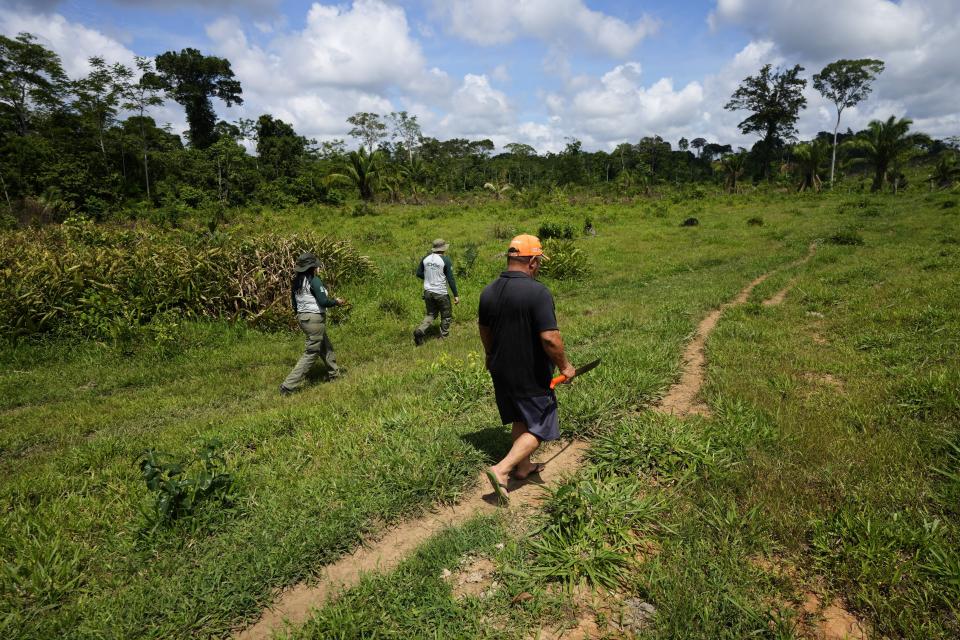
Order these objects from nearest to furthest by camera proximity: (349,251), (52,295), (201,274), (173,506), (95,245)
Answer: (173,506)
(52,295)
(201,274)
(95,245)
(349,251)

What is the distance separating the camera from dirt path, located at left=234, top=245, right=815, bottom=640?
8.74ft

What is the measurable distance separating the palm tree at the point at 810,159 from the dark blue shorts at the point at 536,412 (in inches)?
1582

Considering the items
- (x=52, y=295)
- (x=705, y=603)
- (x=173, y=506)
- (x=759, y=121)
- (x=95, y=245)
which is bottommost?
(x=705, y=603)

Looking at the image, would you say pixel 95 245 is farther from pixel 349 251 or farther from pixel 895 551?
pixel 895 551

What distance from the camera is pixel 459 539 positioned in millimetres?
3010

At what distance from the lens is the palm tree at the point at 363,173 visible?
1342 inches

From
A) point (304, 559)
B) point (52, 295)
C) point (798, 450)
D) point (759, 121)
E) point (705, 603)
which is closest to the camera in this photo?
point (705, 603)

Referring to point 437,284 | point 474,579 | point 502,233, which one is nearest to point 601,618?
point 474,579

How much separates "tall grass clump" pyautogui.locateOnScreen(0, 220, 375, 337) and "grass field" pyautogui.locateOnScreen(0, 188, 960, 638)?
0.63 metres

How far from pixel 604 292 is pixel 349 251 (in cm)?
669

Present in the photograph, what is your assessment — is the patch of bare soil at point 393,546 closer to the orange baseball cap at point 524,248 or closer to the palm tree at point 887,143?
the orange baseball cap at point 524,248

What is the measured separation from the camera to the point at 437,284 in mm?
8172

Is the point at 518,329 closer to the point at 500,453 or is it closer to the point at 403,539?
the point at 500,453

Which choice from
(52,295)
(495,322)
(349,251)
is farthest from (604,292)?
(52,295)
